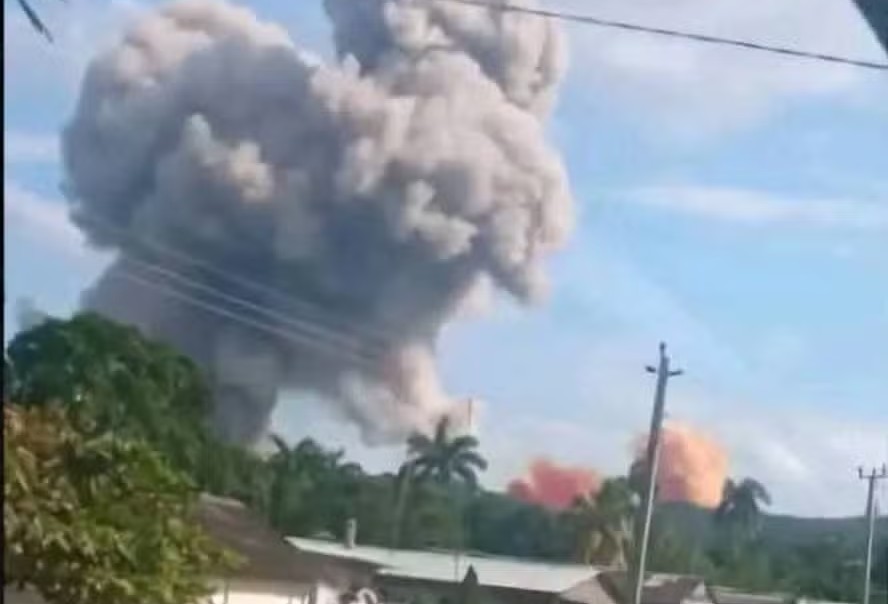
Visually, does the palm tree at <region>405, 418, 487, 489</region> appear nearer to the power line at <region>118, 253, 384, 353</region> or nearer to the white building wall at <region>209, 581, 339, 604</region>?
the power line at <region>118, 253, 384, 353</region>

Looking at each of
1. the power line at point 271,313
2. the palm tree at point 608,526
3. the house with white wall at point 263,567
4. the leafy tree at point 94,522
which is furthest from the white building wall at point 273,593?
the power line at point 271,313

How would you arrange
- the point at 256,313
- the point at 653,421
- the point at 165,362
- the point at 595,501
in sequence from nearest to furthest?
1. the point at 653,421
2. the point at 165,362
3. the point at 595,501
4. the point at 256,313

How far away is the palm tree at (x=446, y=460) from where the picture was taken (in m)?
53.4

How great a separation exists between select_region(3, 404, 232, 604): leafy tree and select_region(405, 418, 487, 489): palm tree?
108 ft

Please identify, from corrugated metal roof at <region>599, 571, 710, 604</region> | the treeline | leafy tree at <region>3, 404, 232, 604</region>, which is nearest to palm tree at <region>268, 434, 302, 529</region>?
the treeline

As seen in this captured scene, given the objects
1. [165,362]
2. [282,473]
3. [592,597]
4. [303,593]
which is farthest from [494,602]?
[303,593]

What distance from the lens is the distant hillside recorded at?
5175 centimetres

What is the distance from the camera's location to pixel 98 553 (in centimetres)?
1814

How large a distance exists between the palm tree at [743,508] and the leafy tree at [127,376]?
14.8m

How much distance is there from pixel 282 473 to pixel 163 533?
100ft

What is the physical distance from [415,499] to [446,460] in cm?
130

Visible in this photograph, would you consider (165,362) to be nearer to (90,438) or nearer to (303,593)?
(303,593)

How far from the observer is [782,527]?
177 feet

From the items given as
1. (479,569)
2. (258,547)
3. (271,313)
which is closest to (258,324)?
(271,313)
